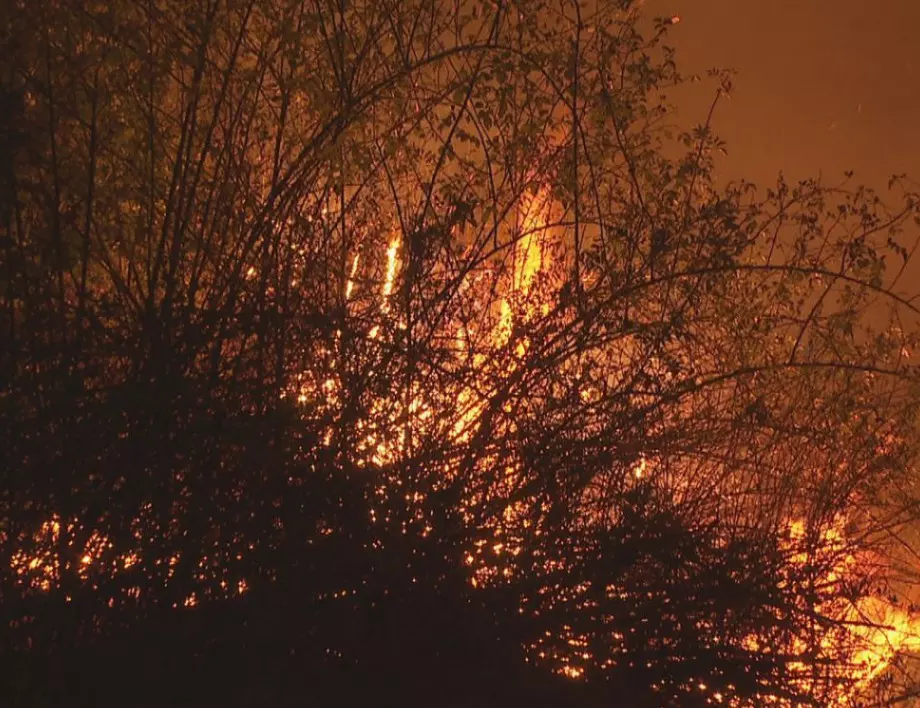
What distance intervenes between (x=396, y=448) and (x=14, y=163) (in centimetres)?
169

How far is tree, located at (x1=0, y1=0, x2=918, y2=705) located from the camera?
Result: 13.1 feet

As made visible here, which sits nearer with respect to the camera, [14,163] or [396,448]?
[14,163]

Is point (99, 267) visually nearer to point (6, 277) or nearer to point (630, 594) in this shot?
point (6, 277)

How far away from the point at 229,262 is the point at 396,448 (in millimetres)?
950

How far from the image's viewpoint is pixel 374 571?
13.9ft

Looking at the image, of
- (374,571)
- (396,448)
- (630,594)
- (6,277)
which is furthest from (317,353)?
→ (630,594)

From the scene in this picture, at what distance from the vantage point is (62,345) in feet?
12.9

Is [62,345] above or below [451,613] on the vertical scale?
above

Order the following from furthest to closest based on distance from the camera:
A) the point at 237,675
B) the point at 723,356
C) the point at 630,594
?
the point at 723,356 < the point at 630,594 < the point at 237,675

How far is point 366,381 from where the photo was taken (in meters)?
4.30

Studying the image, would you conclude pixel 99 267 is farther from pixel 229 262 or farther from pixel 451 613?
pixel 451 613

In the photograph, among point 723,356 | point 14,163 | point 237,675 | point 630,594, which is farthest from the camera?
point 723,356

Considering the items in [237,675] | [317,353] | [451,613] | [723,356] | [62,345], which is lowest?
[237,675]

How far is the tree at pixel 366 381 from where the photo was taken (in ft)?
13.1
